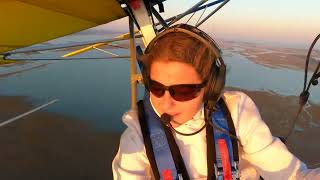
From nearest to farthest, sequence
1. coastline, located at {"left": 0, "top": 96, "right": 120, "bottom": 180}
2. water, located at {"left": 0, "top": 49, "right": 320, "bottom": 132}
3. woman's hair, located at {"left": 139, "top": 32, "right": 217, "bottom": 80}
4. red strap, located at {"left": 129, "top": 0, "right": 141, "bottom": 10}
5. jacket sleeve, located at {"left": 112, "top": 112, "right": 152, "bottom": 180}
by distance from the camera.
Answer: woman's hair, located at {"left": 139, "top": 32, "right": 217, "bottom": 80}, jacket sleeve, located at {"left": 112, "top": 112, "right": 152, "bottom": 180}, red strap, located at {"left": 129, "top": 0, "right": 141, "bottom": 10}, coastline, located at {"left": 0, "top": 96, "right": 120, "bottom": 180}, water, located at {"left": 0, "top": 49, "right": 320, "bottom": 132}

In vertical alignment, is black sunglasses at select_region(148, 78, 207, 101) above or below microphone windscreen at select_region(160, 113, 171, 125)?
above

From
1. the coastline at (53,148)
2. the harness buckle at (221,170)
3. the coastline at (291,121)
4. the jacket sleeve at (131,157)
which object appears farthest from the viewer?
the coastline at (291,121)

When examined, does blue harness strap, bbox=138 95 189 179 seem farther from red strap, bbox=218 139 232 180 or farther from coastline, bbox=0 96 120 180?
coastline, bbox=0 96 120 180

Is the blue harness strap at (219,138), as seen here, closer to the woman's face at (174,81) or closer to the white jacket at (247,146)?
the white jacket at (247,146)

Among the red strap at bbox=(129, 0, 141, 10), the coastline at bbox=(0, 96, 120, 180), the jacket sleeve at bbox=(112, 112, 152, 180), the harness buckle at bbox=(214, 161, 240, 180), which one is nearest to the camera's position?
the jacket sleeve at bbox=(112, 112, 152, 180)

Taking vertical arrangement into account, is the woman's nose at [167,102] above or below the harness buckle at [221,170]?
above

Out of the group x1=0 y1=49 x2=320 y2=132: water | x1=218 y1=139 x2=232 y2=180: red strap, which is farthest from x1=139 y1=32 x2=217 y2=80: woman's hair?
x1=0 y1=49 x2=320 y2=132: water

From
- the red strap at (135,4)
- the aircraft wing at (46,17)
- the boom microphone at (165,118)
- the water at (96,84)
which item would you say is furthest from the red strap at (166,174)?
the water at (96,84)
